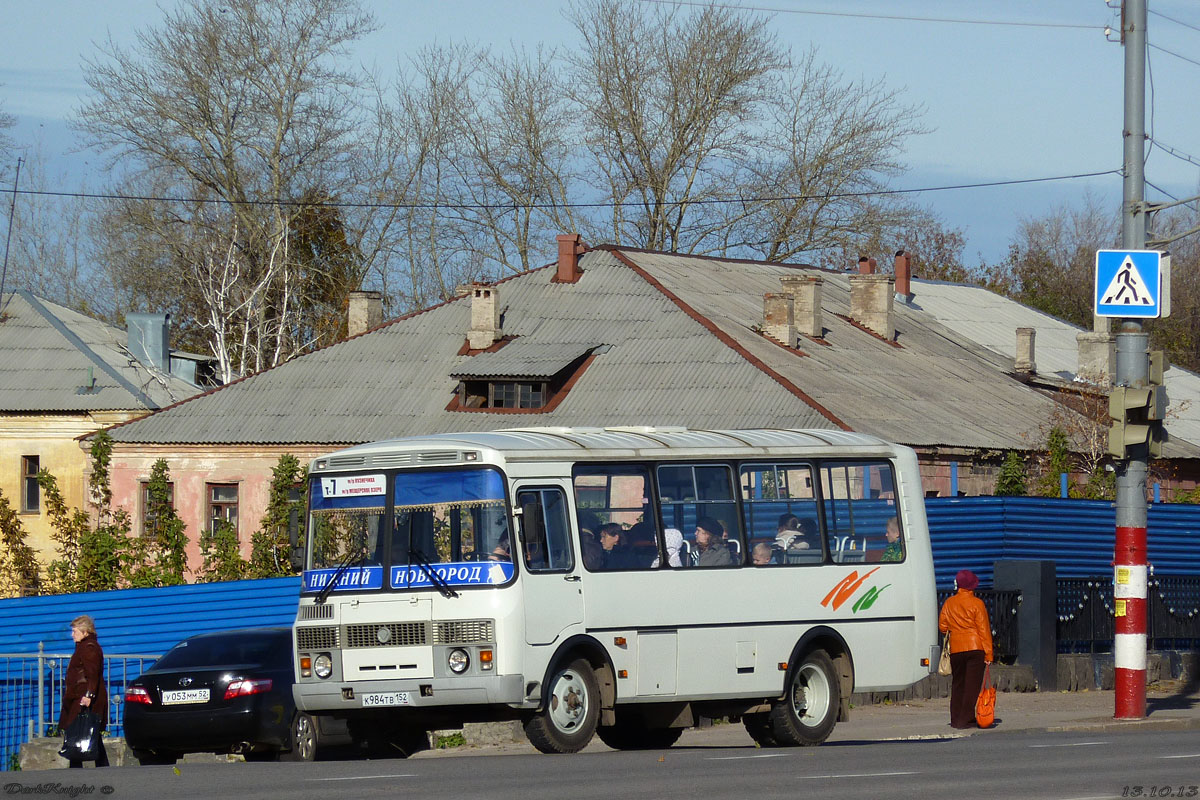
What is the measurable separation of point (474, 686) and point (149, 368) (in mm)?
46417

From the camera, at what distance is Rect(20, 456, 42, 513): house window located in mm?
56312

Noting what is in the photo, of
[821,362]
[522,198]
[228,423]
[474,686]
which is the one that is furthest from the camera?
[522,198]

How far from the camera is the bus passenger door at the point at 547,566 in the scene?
15227 millimetres

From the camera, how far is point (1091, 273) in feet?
260

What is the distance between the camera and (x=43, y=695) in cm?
2241

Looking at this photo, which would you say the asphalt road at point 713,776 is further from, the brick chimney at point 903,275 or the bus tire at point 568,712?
the brick chimney at point 903,275

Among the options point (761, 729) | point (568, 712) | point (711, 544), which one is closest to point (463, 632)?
point (568, 712)

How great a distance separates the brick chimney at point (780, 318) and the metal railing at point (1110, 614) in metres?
18.4

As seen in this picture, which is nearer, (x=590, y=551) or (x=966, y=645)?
(x=590, y=551)

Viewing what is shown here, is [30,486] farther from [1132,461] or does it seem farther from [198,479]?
[1132,461]

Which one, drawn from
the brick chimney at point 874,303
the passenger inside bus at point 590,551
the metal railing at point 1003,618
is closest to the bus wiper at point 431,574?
the passenger inside bus at point 590,551

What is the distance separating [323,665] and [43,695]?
8124 mm

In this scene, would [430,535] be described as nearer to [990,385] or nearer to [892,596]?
[892,596]

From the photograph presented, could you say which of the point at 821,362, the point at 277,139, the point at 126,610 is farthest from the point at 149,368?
the point at 126,610
